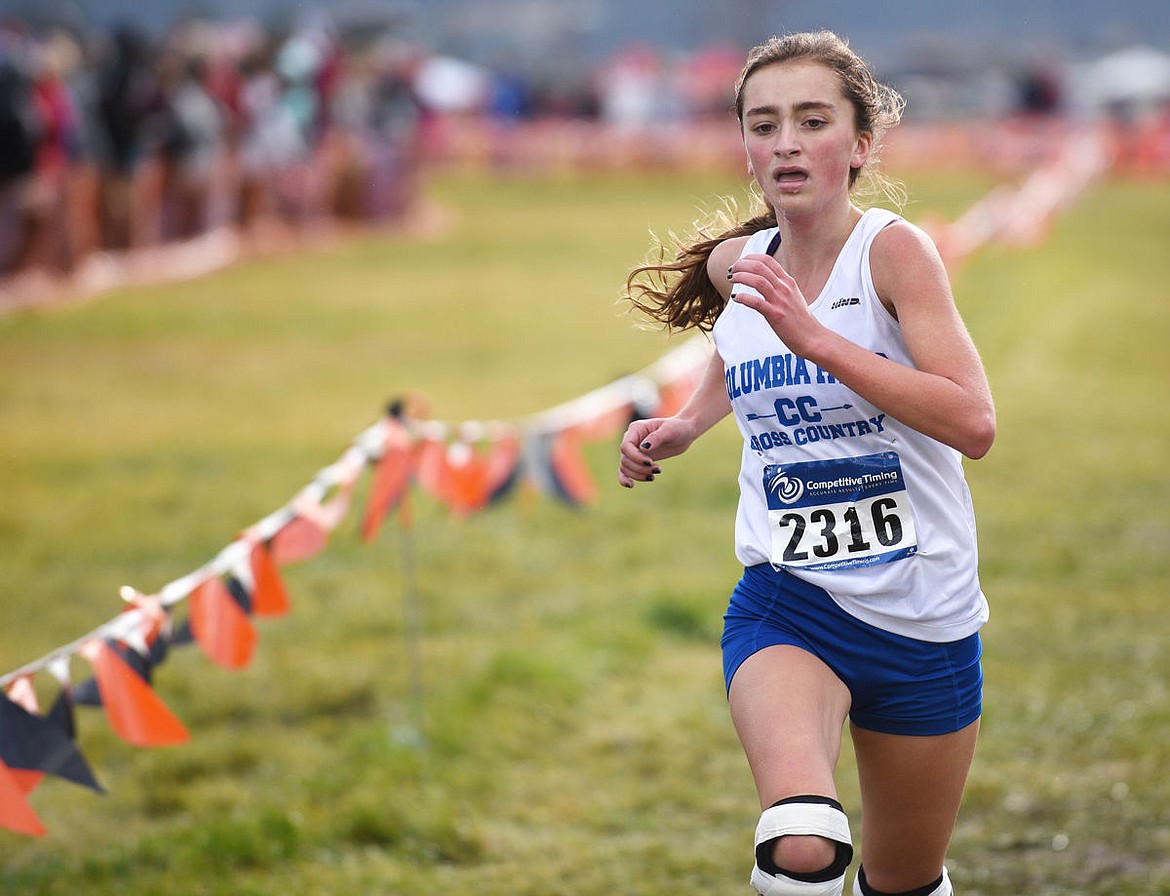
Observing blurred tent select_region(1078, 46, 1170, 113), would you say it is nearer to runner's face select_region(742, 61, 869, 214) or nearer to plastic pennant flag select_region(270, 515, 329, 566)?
plastic pennant flag select_region(270, 515, 329, 566)

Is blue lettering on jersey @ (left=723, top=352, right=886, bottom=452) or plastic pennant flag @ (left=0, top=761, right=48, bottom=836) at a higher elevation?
blue lettering on jersey @ (left=723, top=352, right=886, bottom=452)

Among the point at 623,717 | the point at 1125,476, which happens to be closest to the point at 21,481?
the point at 623,717

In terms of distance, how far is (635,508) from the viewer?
29.9ft

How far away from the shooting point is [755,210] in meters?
3.73

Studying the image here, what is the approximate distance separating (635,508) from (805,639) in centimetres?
580

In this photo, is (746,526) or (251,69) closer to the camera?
(746,526)

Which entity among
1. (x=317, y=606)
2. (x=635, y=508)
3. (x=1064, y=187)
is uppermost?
(x=1064, y=187)

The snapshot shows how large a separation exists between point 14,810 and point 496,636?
357 cm

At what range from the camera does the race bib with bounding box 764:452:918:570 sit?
3.26 meters

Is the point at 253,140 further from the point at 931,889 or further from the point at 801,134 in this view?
the point at 931,889

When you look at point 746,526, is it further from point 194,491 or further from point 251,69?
point 251,69

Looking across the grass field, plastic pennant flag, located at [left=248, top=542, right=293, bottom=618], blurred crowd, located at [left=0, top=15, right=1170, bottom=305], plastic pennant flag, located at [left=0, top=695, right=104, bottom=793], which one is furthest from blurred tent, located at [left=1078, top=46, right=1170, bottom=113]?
plastic pennant flag, located at [left=0, top=695, right=104, bottom=793]

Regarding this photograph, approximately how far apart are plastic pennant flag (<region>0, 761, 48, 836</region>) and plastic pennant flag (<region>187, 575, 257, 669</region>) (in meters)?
0.78

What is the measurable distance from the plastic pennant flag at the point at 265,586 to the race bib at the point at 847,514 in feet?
5.85
